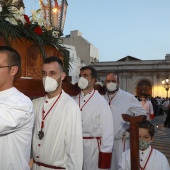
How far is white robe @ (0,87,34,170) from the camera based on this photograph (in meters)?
1.61

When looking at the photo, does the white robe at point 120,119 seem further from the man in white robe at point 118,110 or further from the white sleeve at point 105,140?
the white sleeve at point 105,140

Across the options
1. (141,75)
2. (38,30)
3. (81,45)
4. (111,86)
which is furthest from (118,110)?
(141,75)

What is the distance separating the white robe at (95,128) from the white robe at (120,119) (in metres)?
0.95

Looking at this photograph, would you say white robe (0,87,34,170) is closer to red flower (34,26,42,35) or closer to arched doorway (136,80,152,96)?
red flower (34,26,42,35)

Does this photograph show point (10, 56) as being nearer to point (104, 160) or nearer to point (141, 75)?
point (104, 160)

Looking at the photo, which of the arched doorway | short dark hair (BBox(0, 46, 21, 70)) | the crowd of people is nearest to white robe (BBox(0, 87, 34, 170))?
the crowd of people

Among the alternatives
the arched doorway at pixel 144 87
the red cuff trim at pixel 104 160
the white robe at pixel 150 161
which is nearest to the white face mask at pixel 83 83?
the red cuff trim at pixel 104 160

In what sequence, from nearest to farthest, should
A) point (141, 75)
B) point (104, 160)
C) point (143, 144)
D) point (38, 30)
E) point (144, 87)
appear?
point (143, 144) → point (38, 30) → point (104, 160) → point (141, 75) → point (144, 87)

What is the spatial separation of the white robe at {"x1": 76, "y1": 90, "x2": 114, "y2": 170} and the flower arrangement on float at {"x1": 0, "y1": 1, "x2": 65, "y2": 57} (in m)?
0.90

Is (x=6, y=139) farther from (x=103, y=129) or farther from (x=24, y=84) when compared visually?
(x=103, y=129)

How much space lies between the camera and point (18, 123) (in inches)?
65.3

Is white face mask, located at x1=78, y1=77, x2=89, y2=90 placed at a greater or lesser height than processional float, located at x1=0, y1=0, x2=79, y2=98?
lesser

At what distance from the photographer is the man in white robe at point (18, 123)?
5.65ft

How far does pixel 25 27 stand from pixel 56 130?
1.11 meters
